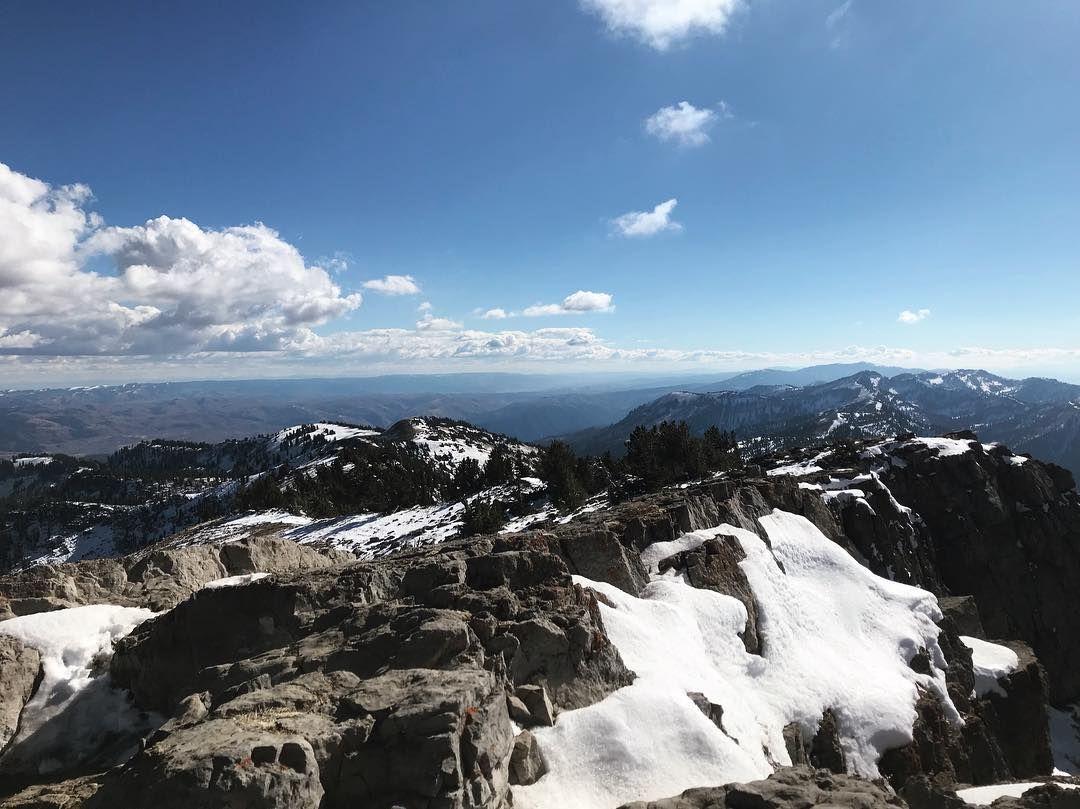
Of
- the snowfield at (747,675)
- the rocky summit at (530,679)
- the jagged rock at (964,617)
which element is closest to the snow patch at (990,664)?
the rocky summit at (530,679)

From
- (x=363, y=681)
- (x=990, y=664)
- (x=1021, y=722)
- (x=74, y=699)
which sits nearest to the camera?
(x=363, y=681)

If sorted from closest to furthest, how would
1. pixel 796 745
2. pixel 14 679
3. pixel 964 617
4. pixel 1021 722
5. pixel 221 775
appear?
1. pixel 221 775
2. pixel 14 679
3. pixel 796 745
4. pixel 1021 722
5. pixel 964 617

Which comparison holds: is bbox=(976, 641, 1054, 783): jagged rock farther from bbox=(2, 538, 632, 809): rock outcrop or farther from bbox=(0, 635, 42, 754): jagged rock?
bbox=(0, 635, 42, 754): jagged rock

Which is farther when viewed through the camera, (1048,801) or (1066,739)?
(1066,739)

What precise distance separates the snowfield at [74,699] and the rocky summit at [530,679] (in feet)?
0.25

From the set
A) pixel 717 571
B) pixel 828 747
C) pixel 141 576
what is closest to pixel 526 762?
pixel 828 747

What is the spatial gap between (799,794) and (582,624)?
9057 mm

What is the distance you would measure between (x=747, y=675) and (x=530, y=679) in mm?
12999

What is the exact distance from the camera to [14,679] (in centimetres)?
1980

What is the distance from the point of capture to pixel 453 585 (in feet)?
74.1

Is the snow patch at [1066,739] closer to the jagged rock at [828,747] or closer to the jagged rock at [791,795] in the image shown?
the jagged rock at [828,747]

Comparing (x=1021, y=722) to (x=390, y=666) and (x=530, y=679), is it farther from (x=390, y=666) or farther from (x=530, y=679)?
(x=390, y=666)

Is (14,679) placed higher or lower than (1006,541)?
higher

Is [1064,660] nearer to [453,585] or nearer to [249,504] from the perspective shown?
[453,585]
